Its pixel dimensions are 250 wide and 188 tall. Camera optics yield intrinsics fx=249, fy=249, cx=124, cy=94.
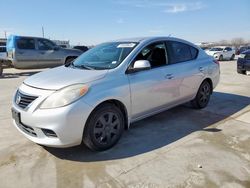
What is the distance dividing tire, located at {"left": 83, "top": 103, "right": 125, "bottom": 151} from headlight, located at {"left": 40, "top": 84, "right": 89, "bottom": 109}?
1.16 ft

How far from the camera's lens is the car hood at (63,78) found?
11.0ft

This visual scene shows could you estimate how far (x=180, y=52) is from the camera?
502 cm

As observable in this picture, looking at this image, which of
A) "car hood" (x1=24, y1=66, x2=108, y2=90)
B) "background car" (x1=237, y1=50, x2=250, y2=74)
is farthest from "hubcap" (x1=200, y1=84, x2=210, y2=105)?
"background car" (x1=237, y1=50, x2=250, y2=74)

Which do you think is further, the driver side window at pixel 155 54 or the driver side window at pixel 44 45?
the driver side window at pixel 44 45

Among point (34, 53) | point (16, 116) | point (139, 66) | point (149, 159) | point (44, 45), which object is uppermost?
point (44, 45)

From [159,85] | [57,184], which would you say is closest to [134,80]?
[159,85]

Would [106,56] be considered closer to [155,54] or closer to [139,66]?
[139,66]

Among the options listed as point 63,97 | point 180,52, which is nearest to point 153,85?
point 180,52

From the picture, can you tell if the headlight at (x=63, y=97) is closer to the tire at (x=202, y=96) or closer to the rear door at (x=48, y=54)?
the tire at (x=202, y=96)

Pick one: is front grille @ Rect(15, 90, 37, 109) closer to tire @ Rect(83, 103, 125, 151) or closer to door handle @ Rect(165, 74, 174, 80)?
tire @ Rect(83, 103, 125, 151)

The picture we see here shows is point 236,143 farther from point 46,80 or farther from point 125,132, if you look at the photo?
point 46,80

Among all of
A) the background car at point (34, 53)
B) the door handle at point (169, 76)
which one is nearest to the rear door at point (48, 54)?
the background car at point (34, 53)

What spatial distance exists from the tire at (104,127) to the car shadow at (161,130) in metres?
0.14

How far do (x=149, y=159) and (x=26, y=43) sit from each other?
1114cm
